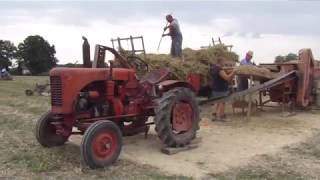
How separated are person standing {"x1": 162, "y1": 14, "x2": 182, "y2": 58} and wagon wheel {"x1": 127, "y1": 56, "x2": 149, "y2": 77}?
13.9 feet

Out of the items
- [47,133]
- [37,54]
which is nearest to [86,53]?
[47,133]

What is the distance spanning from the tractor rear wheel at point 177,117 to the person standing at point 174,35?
199 inches

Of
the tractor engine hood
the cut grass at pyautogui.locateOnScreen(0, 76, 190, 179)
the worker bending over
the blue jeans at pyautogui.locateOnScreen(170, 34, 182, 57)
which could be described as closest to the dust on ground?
the worker bending over

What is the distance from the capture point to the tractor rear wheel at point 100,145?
24.1ft

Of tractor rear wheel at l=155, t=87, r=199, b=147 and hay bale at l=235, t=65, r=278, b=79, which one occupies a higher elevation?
hay bale at l=235, t=65, r=278, b=79

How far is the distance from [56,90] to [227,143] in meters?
3.61

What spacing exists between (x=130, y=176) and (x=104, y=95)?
181cm

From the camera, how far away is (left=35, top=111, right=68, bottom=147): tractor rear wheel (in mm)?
8805

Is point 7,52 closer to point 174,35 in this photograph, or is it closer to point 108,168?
point 174,35

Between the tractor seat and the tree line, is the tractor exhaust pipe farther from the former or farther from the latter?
the tree line

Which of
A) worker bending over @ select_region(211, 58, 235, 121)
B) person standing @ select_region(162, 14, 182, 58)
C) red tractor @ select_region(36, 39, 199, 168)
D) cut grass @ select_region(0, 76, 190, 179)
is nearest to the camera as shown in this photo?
cut grass @ select_region(0, 76, 190, 179)

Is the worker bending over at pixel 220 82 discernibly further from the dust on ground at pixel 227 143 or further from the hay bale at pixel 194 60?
the hay bale at pixel 194 60

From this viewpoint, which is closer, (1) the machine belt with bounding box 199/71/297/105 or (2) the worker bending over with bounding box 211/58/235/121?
(1) the machine belt with bounding box 199/71/297/105

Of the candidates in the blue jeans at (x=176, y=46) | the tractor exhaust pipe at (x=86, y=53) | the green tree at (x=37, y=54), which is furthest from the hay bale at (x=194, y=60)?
the green tree at (x=37, y=54)
